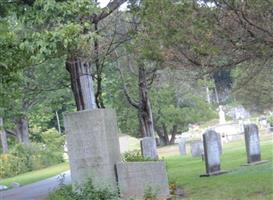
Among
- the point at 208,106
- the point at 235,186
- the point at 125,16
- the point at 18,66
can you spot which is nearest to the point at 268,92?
the point at 208,106

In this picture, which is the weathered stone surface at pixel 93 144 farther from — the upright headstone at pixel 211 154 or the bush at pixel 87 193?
the upright headstone at pixel 211 154

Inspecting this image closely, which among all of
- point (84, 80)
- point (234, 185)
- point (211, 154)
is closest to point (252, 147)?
point (211, 154)

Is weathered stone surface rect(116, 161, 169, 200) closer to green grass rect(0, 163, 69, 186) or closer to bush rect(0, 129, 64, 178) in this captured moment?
green grass rect(0, 163, 69, 186)

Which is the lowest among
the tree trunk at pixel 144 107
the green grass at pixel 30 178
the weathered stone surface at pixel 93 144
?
the green grass at pixel 30 178

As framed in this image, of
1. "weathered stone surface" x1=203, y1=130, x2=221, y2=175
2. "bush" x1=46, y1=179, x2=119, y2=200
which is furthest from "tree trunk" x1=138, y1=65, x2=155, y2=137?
"bush" x1=46, y1=179, x2=119, y2=200

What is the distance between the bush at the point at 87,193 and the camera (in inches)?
428

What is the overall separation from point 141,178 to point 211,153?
528cm

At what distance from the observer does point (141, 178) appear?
490 inches

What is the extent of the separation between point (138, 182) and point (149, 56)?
2.69 m

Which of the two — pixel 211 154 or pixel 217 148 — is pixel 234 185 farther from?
pixel 217 148

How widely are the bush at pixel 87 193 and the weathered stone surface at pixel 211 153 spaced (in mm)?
5685

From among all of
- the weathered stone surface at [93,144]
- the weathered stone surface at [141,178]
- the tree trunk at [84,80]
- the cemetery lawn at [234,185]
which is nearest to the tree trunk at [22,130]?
the cemetery lawn at [234,185]

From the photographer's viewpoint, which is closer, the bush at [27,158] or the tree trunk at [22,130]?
the bush at [27,158]

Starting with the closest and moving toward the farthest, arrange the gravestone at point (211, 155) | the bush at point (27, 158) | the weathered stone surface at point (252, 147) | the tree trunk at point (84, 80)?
1. the tree trunk at point (84, 80)
2. the gravestone at point (211, 155)
3. the weathered stone surface at point (252, 147)
4. the bush at point (27, 158)
